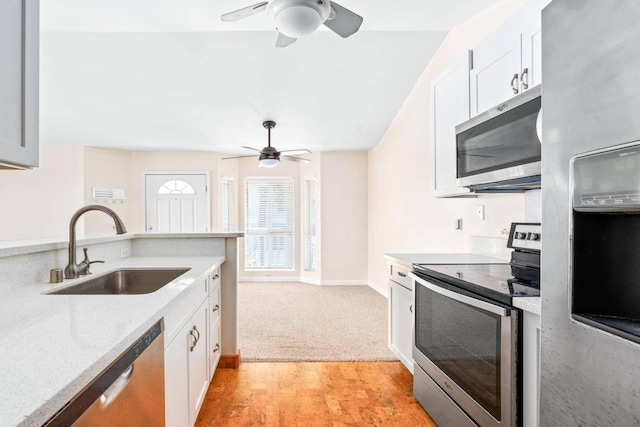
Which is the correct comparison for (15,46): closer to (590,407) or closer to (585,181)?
(585,181)

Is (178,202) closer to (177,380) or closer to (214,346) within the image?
(214,346)

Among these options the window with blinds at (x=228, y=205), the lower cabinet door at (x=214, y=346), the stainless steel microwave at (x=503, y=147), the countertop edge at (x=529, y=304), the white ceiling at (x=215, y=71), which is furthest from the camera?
the window with blinds at (x=228, y=205)

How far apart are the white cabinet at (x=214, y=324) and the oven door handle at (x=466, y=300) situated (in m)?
1.37

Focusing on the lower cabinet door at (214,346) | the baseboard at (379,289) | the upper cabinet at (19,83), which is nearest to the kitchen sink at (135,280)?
the lower cabinet door at (214,346)

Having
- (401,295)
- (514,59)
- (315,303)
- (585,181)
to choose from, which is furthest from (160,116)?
(585,181)

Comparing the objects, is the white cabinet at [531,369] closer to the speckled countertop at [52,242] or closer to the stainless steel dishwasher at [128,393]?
the stainless steel dishwasher at [128,393]

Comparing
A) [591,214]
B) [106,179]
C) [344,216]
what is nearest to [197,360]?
[591,214]

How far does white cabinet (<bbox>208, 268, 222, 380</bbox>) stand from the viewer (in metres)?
2.20

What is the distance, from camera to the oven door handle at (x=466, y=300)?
1345 mm

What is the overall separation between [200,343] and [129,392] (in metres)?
1.07

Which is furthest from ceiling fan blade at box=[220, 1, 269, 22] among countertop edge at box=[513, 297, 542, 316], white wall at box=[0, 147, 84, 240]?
white wall at box=[0, 147, 84, 240]

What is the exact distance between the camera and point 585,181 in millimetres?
771

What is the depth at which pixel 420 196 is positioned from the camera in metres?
3.75

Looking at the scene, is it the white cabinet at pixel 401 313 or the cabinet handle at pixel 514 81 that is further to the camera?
the white cabinet at pixel 401 313
